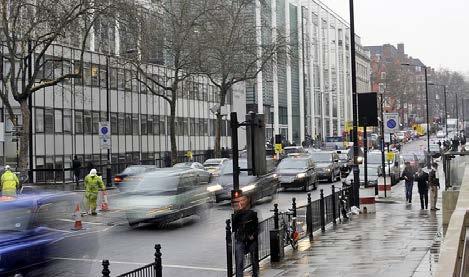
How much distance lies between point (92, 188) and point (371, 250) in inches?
477

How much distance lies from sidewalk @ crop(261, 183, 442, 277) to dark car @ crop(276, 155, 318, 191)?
11.0 m

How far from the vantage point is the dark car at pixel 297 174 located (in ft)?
108

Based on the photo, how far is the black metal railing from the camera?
44.5 feet

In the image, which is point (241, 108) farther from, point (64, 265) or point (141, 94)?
point (64, 265)

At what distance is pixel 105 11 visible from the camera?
3488 centimetres

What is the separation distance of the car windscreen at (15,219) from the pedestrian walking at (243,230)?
3.40 metres

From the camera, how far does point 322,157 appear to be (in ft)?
135

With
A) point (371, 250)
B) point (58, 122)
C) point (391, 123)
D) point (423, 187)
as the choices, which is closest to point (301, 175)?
point (391, 123)

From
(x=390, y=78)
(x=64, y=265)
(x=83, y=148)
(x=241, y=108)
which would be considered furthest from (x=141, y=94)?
(x=390, y=78)

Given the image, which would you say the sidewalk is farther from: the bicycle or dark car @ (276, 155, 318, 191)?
dark car @ (276, 155, 318, 191)

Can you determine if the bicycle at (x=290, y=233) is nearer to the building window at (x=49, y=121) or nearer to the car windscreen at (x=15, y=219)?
the car windscreen at (x=15, y=219)

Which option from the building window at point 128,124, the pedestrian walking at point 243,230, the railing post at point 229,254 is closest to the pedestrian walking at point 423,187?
the pedestrian walking at point 243,230

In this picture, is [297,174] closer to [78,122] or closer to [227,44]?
[78,122]

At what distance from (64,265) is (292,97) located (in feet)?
270
